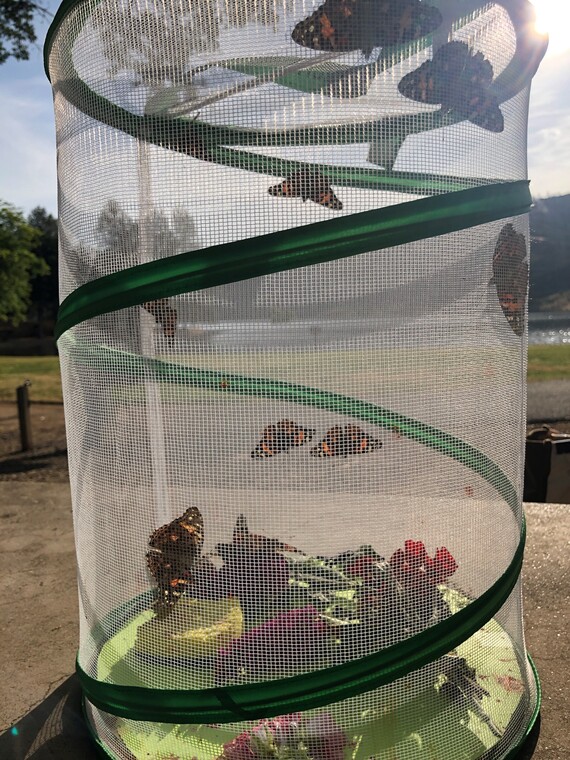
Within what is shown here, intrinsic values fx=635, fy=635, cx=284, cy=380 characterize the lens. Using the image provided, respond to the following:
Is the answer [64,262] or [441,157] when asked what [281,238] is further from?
[64,262]

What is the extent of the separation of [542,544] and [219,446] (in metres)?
3.13

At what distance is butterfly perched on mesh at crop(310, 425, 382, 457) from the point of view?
192 cm

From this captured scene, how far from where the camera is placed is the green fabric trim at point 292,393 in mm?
1905

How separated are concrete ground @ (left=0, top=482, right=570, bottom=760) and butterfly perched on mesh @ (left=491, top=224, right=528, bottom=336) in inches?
62.7

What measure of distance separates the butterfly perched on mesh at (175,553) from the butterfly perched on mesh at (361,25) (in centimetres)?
145

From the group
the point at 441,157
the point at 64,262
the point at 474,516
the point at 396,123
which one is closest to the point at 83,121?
the point at 64,262

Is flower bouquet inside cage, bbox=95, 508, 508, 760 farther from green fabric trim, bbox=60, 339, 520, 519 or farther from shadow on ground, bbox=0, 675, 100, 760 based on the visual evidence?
shadow on ground, bbox=0, 675, 100, 760

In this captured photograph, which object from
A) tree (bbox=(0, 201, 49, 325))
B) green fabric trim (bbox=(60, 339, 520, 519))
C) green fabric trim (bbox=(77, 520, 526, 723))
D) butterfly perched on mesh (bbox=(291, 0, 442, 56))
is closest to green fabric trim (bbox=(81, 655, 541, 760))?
green fabric trim (bbox=(77, 520, 526, 723))

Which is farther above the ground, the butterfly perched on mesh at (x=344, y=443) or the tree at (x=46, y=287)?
the tree at (x=46, y=287)

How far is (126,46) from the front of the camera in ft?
6.26

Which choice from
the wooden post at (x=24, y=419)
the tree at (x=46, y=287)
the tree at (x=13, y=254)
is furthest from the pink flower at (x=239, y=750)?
the tree at (x=46, y=287)

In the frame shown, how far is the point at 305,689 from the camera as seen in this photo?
1.94 meters

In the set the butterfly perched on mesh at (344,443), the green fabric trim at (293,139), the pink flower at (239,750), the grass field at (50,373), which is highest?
the green fabric trim at (293,139)

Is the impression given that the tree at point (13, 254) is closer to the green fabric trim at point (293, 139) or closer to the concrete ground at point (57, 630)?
the concrete ground at point (57, 630)
